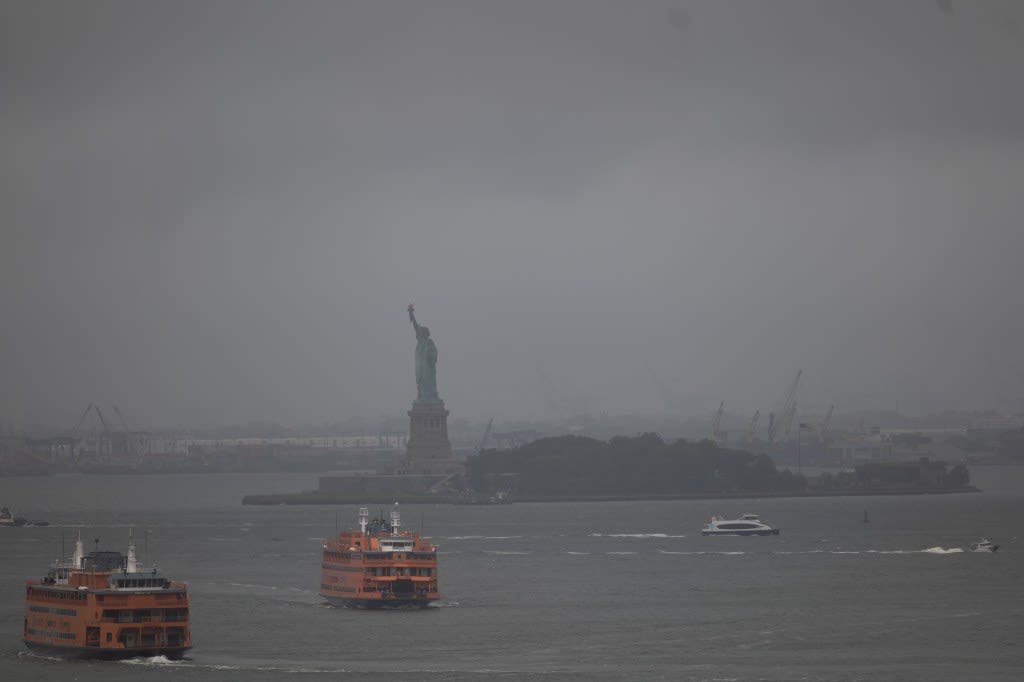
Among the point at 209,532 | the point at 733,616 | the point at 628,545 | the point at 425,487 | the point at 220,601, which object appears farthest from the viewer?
the point at 425,487

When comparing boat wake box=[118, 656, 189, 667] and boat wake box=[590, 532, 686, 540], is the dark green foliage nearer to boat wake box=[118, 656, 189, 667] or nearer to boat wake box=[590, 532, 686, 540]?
boat wake box=[590, 532, 686, 540]

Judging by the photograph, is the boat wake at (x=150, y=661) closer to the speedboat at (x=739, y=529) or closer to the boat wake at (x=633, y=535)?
the boat wake at (x=633, y=535)

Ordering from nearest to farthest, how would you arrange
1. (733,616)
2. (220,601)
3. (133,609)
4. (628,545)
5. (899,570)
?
(133,609), (733,616), (220,601), (899,570), (628,545)

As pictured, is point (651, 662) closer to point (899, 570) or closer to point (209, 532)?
point (899, 570)

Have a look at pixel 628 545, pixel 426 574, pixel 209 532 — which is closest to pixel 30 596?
pixel 426 574

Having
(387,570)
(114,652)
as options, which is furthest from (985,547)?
(114,652)

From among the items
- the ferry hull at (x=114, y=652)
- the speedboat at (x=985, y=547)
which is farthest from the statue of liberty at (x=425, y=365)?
the ferry hull at (x=114, y=652)

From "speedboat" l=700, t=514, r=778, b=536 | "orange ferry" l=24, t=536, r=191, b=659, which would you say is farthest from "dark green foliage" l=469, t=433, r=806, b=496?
"orange ferry" l=24, t=536, r=191, b=659
